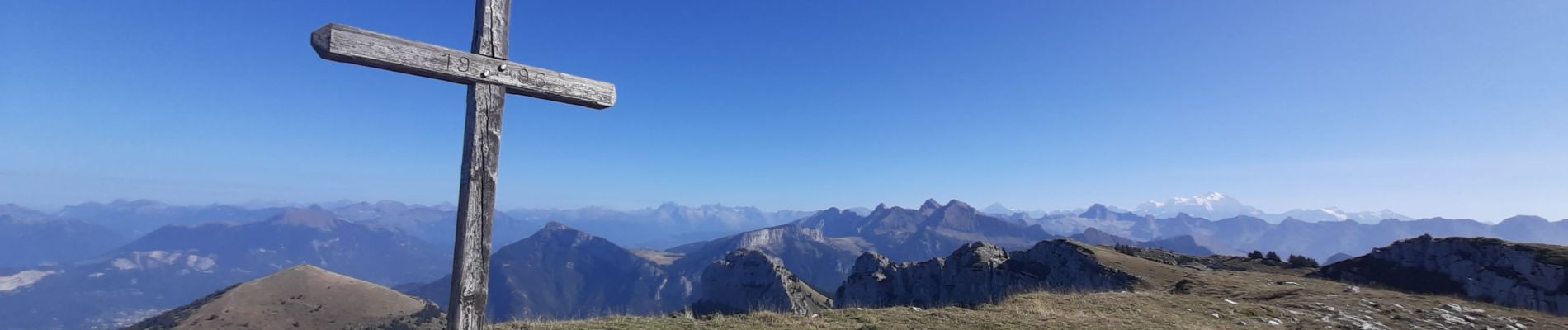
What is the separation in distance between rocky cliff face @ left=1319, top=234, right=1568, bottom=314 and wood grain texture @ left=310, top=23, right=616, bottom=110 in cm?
4882

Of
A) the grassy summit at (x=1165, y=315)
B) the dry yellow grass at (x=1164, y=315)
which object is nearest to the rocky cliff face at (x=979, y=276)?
the grassy summit at (x=1165, y=315)

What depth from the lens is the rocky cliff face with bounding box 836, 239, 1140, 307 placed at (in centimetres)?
5512

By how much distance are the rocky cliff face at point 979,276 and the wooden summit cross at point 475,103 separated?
1360 inches

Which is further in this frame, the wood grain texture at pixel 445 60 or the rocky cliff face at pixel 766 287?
the rocky cliff face at pixel 766 287

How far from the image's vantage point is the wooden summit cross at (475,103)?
24.0ft

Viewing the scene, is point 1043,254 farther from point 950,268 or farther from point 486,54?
point 486,54

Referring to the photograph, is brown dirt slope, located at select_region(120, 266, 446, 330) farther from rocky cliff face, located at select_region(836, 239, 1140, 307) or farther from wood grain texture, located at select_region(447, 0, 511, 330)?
wood grain texture, located at select_region(447, 0, 511, 330)

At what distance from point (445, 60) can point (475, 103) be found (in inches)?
25.6

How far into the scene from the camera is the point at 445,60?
7480 mm

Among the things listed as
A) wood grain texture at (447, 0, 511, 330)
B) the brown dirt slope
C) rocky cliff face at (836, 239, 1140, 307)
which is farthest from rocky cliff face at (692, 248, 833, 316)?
wood grain texture at (447, 0, 511, 330)

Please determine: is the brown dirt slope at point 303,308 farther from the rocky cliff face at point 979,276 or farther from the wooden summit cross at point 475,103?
the wooden summit cross at point 475,103

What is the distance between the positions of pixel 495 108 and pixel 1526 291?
175 ft

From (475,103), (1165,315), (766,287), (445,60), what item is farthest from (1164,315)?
(766,287)

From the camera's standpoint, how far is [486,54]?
25.5ft
